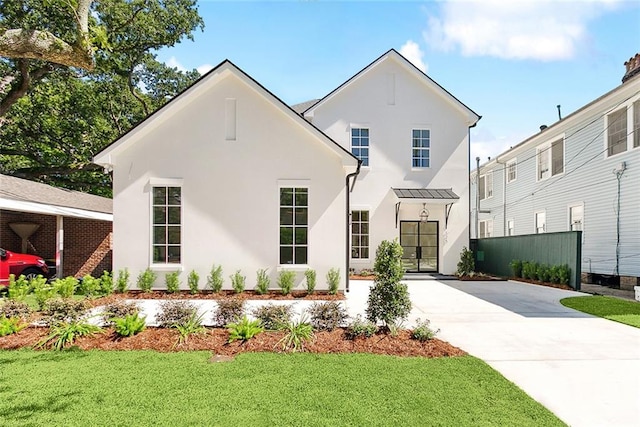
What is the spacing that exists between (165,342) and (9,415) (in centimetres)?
220

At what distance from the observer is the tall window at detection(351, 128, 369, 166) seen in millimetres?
16000

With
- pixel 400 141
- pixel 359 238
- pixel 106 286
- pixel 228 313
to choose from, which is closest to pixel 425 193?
pixel 400 141

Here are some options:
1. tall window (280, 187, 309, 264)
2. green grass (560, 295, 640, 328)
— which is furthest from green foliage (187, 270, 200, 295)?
green grass (560, 295, 640, 328)

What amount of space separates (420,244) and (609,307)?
778 cm

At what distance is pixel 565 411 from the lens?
379cm

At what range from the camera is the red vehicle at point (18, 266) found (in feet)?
39.0

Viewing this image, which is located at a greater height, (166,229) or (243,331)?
(166,229)

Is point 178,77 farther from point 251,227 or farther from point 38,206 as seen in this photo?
point 251,227

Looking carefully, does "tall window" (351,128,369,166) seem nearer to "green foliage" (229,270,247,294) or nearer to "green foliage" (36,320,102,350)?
"green foliage" (229,270,247,294)

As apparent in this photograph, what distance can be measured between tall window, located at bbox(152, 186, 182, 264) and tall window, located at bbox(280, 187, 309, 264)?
292 cm

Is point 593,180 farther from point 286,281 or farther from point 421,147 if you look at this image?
point 286,281

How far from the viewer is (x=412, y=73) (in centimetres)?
1602

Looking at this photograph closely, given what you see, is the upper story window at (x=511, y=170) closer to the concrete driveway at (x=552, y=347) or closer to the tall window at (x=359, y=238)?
the tall window at (x=359, y=238)

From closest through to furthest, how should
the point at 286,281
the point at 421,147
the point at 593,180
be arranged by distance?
the point at 286,281, the point at 593,180, the point at 421,147
